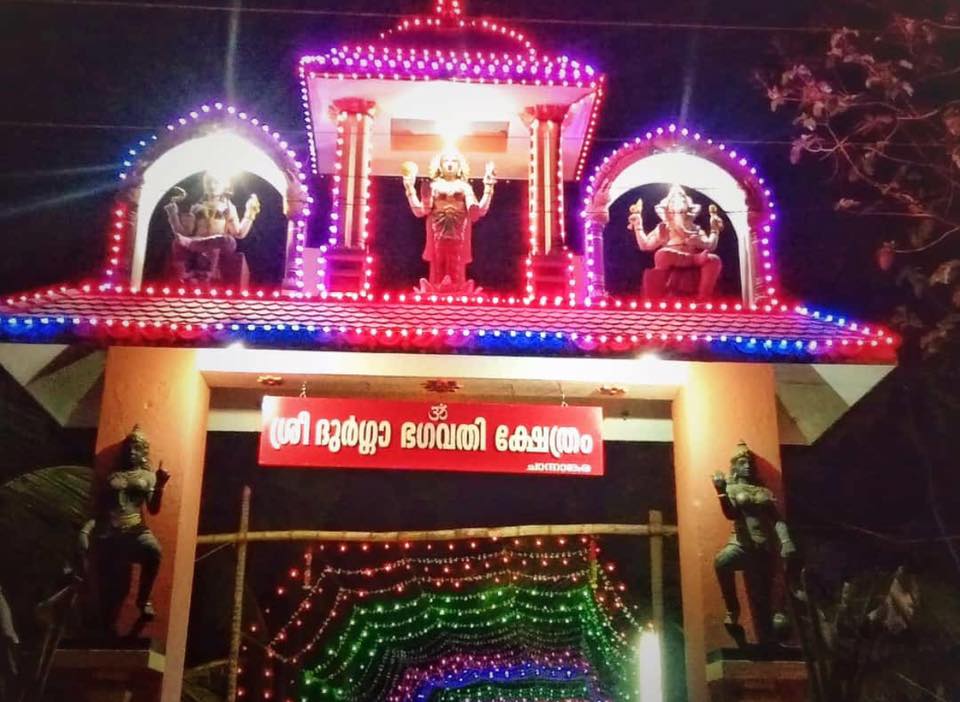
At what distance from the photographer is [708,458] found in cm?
980

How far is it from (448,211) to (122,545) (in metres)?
5.02

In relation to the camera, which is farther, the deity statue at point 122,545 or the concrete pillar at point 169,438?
the concrete pillar at point 169,438

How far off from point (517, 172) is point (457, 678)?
11851 millimetres

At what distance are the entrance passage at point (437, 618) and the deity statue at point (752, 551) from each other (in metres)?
3.37

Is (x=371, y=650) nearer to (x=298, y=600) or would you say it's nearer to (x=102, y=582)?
(x=298, y=600)

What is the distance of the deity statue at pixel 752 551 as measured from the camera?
9.11 metres

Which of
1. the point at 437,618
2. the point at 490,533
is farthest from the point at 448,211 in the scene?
the point at 437,618

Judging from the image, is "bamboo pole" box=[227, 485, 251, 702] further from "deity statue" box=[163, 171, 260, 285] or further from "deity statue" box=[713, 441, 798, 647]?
"deity statue" box=[713, 441, 798, 647]

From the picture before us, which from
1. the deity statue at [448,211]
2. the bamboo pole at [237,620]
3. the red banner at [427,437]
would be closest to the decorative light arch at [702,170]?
the deity statue at [448,211]

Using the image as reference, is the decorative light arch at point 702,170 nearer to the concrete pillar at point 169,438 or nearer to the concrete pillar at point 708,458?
the concrete pillar at point 708,458

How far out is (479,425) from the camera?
9648mm

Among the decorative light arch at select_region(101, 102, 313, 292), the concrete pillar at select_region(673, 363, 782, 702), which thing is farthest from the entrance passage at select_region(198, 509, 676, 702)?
the decorative light arch at select_region(101, 102, 313, 292)

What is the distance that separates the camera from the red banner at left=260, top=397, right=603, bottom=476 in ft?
31.1

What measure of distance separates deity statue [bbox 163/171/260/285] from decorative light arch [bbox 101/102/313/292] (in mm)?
306
